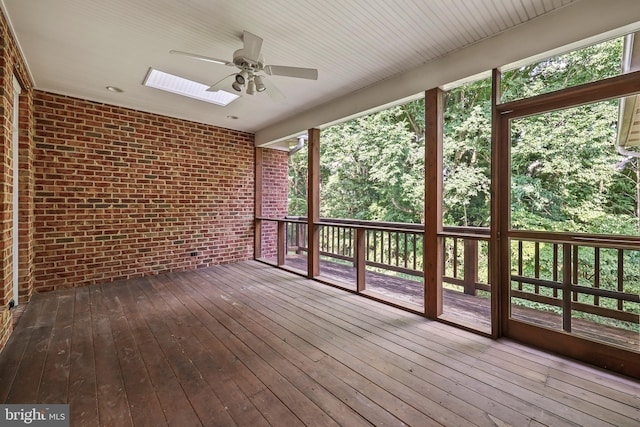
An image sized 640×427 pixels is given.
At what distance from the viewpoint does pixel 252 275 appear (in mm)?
4695

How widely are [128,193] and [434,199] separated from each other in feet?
14.6

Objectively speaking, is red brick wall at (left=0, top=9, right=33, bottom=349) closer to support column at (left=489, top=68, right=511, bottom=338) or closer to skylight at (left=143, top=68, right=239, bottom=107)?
skylight at (left=143, top=68, right=239, bottom=107)

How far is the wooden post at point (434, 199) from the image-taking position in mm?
2957

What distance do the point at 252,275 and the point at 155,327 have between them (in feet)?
6.63

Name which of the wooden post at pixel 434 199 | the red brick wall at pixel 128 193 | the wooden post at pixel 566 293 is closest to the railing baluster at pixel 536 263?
the wooden post at pixel 566 293

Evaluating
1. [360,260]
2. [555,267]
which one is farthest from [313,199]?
[555,267]

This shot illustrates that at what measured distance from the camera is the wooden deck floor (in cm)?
162

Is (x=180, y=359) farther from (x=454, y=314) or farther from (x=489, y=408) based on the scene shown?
(x=454, y=314)

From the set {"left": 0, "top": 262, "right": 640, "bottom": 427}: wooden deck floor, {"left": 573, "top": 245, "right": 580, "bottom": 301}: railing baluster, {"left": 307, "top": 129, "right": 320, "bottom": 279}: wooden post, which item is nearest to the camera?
{"left": 0, "top": 262, "right": 640, "bottom": 427}: wooden deck floor

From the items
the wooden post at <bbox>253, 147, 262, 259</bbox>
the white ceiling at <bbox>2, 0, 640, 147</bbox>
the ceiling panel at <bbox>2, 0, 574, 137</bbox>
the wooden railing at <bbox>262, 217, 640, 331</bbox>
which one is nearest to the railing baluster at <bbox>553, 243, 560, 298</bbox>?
the wooden railing at <bbox>262, 217, 640, 331</bbox>

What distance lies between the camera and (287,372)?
2.03 m

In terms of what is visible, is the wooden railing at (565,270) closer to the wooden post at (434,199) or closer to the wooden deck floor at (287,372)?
the wooden post at (434,199)

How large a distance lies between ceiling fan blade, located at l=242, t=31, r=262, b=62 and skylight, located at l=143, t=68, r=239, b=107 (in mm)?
1258

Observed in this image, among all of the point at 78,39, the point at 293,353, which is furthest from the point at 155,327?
the point at 78,39
